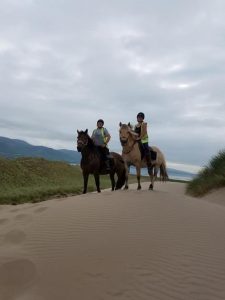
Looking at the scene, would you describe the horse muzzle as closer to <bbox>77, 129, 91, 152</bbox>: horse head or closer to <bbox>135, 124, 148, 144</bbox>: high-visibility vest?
<bbox>135, 124, 148, 144</bbox>: high-visibility vest

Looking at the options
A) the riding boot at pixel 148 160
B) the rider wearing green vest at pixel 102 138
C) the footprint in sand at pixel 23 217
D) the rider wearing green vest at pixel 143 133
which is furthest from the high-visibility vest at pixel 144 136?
the footprint in sand at pixel 23 217

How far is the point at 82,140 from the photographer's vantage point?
1311 centimetres

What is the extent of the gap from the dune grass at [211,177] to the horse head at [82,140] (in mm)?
6244

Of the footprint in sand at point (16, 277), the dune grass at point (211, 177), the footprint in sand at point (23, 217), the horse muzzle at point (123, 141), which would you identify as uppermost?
the horse muzzle at point (123, 141)

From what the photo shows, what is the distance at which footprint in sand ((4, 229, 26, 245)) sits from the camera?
7.23 meters

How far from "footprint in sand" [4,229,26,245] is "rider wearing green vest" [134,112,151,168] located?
599cm

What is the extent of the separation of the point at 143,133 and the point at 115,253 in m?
7.24

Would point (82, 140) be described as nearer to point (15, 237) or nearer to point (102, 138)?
point (102, 138)

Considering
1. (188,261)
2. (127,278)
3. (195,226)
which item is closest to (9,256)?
(127,278)

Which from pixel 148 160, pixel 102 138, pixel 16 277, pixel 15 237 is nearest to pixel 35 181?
pixel 102 138

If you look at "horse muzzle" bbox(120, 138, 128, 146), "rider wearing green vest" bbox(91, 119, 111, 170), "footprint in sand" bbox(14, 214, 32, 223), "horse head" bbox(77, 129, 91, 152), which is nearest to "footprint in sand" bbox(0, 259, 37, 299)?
"footprint in sand" bbox(14, 214, 32, 223)

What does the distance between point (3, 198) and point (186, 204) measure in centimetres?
972

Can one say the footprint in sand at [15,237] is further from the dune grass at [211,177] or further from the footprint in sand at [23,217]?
the dune grass at [211,177]

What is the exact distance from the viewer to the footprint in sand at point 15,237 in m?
7.23
